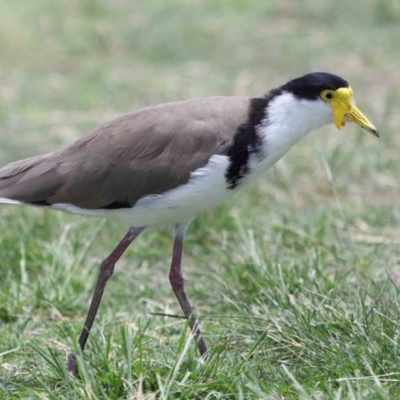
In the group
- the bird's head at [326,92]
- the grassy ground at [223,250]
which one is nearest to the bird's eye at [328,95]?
the bird's head at [326,92]

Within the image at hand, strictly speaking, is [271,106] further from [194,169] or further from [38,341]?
[38,341]

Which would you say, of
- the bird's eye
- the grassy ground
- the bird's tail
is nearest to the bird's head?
the bird's eye

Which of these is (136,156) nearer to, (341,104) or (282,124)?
(282,124)

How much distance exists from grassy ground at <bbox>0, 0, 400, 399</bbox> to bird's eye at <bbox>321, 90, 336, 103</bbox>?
2.82 ft

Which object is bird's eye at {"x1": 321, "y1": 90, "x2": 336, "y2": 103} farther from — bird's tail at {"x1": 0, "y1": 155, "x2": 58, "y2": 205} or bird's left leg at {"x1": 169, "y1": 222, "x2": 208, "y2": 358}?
bird's tail at {"x1": 0, "y1": 155, "x2": 58, "y2": 205}

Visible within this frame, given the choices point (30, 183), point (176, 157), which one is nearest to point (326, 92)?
point (176, 157)

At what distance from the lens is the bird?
12.7 ft

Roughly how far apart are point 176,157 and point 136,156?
0.63 ft

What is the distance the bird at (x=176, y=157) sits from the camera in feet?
12.7

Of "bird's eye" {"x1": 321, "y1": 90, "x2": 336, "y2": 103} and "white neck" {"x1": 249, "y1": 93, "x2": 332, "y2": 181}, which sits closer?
"white neck" {"x1": 249, "y1": 93, "x2": 332, "y2": 181}

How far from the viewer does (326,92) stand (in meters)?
3.99

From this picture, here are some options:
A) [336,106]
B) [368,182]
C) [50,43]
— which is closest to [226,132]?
[336,106]

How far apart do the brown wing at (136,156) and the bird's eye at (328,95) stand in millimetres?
354

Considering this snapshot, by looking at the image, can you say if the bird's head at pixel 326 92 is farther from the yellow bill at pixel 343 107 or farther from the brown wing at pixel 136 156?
the brown wing at pixel 136 156
